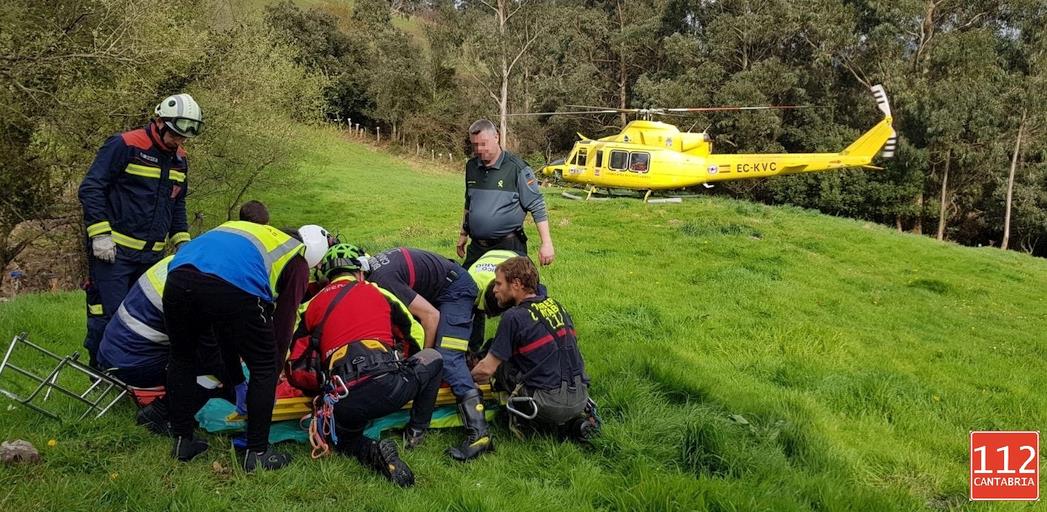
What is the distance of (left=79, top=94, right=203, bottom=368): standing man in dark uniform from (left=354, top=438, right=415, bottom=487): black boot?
2.48 meters

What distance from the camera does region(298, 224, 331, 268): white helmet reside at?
400 centimetres

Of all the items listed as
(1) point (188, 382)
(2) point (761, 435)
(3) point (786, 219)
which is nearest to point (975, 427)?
(2) point (761, 435)

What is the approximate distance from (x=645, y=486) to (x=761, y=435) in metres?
1.40

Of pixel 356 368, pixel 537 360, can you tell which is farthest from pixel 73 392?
pixel 537 360

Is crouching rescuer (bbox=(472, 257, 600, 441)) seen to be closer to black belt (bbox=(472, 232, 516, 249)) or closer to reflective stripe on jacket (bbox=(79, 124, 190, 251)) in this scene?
black belt (bbox=(472, 232, 516, 249))

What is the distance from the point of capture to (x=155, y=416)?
164 inches

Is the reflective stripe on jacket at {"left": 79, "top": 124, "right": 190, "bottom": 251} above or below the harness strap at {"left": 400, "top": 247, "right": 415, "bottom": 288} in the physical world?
above

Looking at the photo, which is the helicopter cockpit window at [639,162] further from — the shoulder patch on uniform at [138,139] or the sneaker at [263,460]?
the sneaker at [263,460]

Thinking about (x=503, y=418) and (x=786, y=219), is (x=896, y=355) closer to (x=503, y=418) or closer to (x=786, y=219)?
(x=503, y=418)

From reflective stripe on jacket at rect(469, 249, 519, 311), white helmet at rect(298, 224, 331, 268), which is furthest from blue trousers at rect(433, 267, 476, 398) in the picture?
white helmet at rect(298, 224, 331, 268)

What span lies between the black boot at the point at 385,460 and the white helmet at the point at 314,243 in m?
1.21

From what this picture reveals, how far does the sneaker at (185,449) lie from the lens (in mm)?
3729

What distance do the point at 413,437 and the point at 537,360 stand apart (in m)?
0.99

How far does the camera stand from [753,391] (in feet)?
17.7
